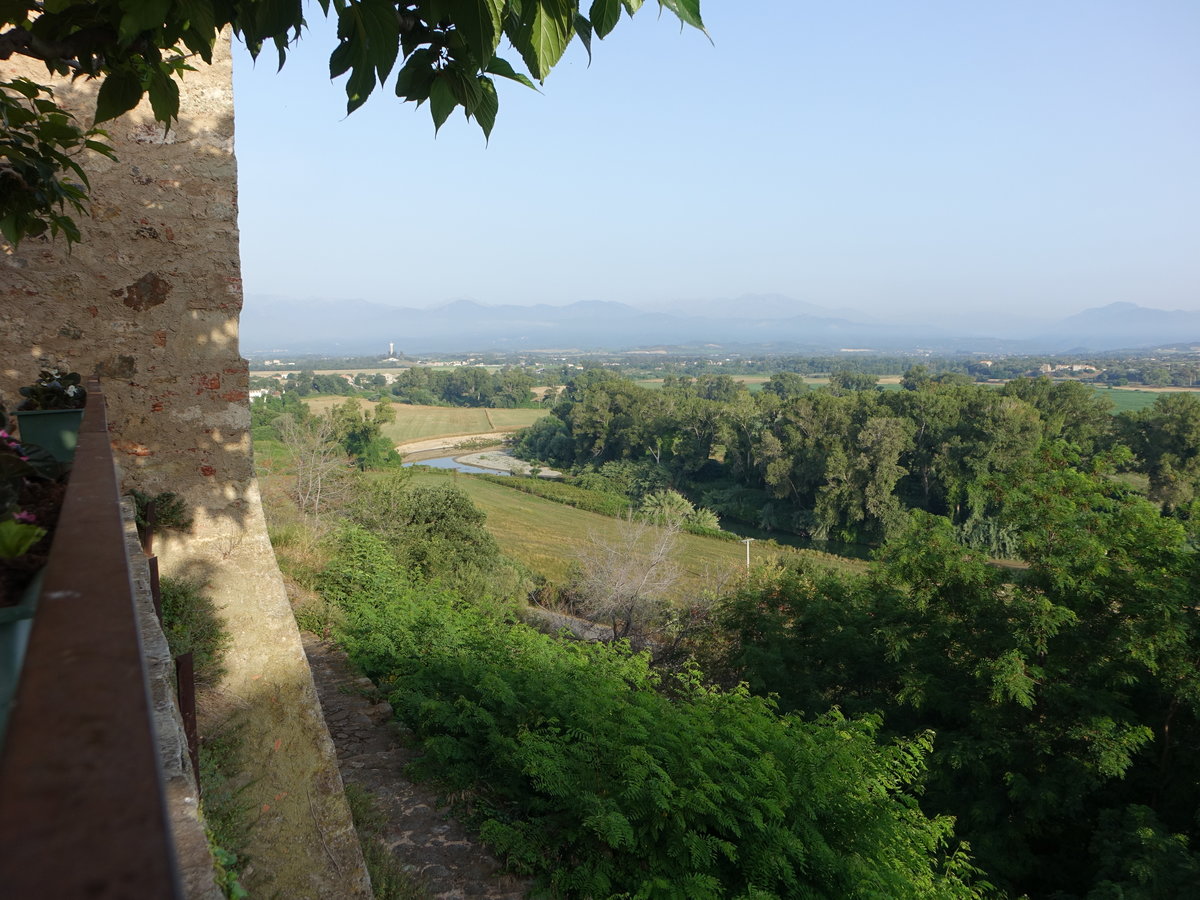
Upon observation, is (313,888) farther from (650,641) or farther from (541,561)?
(541,561)

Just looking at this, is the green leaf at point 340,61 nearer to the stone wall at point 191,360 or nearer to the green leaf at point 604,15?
the green leaf at point 604,15

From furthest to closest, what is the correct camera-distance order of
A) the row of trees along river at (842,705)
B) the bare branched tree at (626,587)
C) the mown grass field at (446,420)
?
the mown grass field at (446,420)
the bare branched tree at (626,587)
the row of trees along river at (842,705)

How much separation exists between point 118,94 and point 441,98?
95 centimetres

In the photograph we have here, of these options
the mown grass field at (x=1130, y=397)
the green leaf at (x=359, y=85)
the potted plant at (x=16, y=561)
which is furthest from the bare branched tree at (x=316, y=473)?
the mown grass field at (x=1130, y=397)

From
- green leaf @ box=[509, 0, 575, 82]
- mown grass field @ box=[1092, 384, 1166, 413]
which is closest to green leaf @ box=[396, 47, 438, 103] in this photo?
green leaf @ box=[509, 0, 575, 82]

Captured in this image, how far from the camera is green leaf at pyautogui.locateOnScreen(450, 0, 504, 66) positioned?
1394 millimetres

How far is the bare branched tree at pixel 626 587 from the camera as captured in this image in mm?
17969

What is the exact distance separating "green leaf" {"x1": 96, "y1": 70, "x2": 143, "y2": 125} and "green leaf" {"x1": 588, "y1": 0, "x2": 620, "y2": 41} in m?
1.29

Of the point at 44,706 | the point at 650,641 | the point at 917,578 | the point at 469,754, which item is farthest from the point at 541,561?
the point at 44,706

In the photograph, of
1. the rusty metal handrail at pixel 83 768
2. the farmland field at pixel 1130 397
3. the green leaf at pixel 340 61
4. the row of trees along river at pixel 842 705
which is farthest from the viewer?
the farmland field at pixel 1130 397

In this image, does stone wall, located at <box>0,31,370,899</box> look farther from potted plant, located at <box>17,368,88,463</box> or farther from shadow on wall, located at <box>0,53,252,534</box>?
potted plant, located at <box>17,368,88,463</box>

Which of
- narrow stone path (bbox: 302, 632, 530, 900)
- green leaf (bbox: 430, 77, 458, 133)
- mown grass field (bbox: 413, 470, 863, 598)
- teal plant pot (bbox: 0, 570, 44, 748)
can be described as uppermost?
green leaf (bbox: 430, 77, 458, 133)

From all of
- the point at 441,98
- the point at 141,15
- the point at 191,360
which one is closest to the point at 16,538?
the point at 141,15

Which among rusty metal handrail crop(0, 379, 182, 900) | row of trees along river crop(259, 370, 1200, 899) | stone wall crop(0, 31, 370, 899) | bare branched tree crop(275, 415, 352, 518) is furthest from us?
bare branched tree crop(275, 415, 352, 518)
